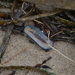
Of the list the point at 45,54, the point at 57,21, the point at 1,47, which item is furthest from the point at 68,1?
the point at 1,47

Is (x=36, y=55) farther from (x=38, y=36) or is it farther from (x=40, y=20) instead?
(x=40, y=20)

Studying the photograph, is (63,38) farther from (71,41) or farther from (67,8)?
(67,8)

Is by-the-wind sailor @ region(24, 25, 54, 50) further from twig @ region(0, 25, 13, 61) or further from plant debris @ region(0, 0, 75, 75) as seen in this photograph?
twig @ region(0, 25, 13, 61)

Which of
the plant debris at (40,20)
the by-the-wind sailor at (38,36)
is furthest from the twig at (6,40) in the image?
the by-the-wind sailor at (38,36)

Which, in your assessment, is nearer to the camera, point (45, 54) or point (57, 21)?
point (45, 54)

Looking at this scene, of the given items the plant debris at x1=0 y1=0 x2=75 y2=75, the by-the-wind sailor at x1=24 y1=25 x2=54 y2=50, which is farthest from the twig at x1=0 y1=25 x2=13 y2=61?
the by-the-wind sailor at x1=24 y1=25 x2=54 y2=50
